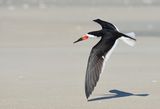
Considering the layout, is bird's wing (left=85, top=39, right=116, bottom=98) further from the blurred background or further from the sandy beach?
the blurred background


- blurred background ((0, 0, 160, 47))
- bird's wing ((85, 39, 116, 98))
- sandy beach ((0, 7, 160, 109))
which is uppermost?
bird's wing ((85, 39, 116, 98))

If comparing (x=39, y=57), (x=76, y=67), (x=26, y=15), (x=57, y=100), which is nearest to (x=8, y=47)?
(x=39, y=57)

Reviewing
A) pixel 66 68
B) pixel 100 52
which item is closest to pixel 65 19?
pixel 66 68

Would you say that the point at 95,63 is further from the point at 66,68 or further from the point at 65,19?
the point at 65,19

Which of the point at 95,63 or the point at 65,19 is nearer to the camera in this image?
the point at 95,63

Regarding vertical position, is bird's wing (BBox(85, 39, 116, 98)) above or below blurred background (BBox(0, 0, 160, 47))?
above

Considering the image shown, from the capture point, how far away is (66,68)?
10.5 metres

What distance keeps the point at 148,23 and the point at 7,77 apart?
9732mm

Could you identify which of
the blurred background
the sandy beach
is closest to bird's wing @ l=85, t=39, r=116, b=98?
the sandy beach

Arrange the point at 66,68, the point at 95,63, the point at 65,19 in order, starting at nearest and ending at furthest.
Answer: the point at 95,63, the point at 66,68, the point at 65,19

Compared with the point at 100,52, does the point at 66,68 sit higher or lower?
lower

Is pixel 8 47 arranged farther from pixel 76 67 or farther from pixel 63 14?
pixel 63 14

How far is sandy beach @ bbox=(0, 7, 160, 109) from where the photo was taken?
25.9ft

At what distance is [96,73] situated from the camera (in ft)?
25.1
